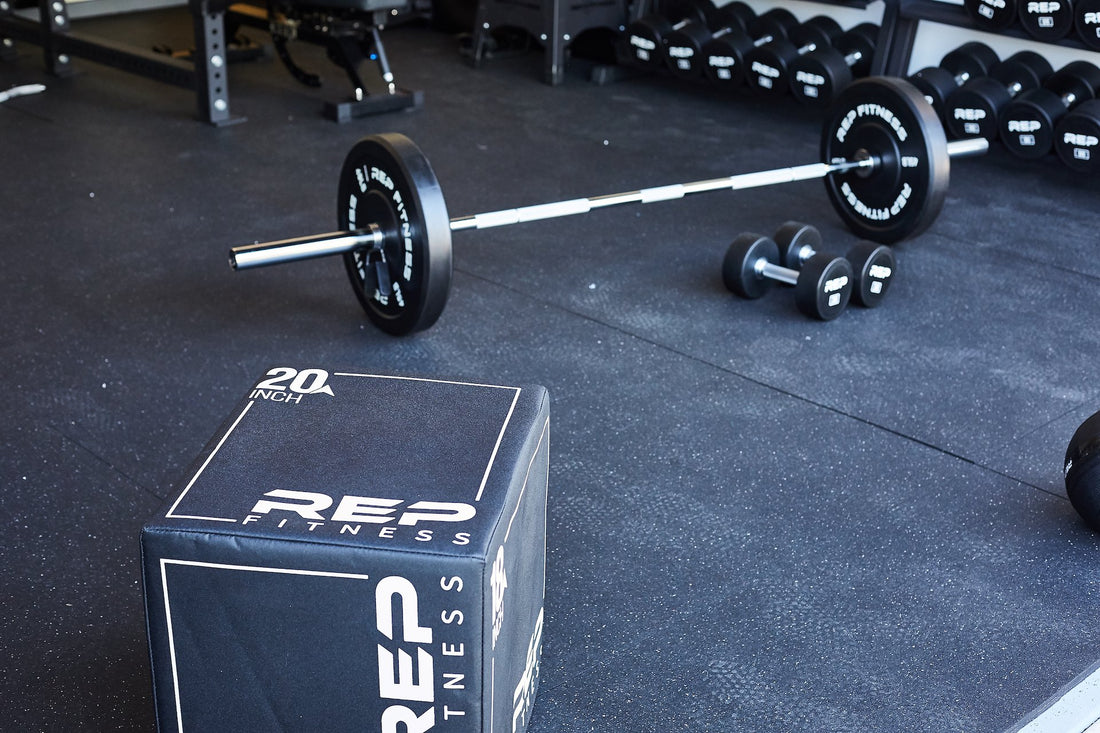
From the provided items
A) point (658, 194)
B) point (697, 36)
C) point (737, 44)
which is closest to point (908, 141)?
point (658, 194)

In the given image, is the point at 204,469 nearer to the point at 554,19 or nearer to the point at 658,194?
the point at 658,194

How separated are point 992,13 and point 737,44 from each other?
0.82 m

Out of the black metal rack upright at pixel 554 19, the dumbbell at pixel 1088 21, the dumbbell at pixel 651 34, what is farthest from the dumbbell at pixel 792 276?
the black metal rack upright at pixel 554 19

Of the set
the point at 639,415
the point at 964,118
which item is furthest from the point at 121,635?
the point at 964,118

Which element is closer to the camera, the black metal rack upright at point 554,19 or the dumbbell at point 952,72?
the dumbbell at point 952,72

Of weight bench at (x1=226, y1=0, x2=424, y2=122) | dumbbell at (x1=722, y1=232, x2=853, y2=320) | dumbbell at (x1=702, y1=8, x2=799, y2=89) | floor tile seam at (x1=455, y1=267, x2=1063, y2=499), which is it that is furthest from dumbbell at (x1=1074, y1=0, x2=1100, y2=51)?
weight bench at (x1=226, y1=0, x2=424, y2=122)

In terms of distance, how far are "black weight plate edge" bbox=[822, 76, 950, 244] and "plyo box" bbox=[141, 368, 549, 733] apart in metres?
1.78

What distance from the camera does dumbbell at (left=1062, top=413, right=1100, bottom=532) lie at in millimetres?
1595

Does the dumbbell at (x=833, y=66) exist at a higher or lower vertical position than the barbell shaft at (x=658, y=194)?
higher

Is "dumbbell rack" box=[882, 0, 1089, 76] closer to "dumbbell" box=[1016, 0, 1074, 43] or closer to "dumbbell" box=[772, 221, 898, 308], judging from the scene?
"dumbbell" box=[1016, 0, 1074, 43]

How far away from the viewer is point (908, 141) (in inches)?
101

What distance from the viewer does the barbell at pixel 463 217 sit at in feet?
6.64

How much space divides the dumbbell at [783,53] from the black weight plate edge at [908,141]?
0.97 metres

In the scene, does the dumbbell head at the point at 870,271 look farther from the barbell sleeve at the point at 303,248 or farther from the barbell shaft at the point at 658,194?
the barbell sleeve at the point at 303,248
